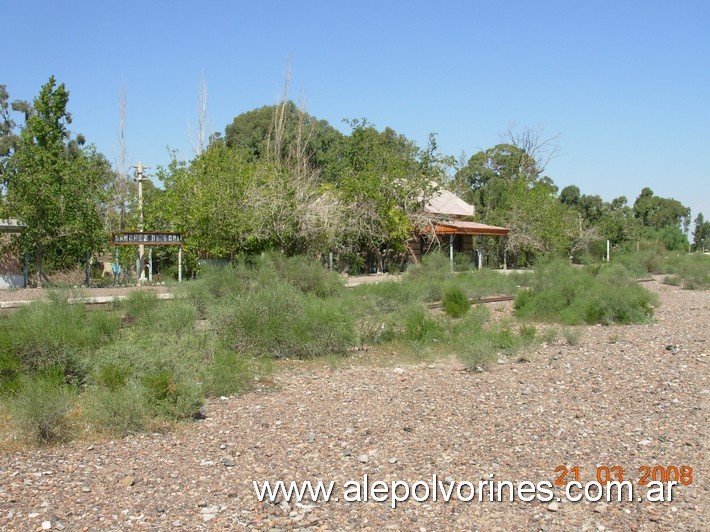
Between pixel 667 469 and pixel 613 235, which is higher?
pixel 613 235

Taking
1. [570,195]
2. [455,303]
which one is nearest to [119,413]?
[455,303]

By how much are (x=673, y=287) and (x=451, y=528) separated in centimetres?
3175

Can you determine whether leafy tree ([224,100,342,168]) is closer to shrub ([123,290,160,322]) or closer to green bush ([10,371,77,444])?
shrub ([123,290,160,322])

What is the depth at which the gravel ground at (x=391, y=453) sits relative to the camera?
588 cm

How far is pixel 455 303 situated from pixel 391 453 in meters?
13.0

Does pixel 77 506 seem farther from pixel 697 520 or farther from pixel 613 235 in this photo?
pixel 613 235

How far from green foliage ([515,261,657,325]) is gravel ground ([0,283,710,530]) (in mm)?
7535

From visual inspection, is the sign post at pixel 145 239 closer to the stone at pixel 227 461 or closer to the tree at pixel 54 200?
the tree at pixel 54 200

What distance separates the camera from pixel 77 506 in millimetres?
6098

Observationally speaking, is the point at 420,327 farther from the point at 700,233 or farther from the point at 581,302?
the point at 700,233

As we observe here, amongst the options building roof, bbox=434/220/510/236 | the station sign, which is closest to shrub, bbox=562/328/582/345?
the station sign

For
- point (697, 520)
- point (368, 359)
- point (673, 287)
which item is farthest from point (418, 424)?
point (673, 287)

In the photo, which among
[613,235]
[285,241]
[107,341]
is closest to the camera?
[107,341]
